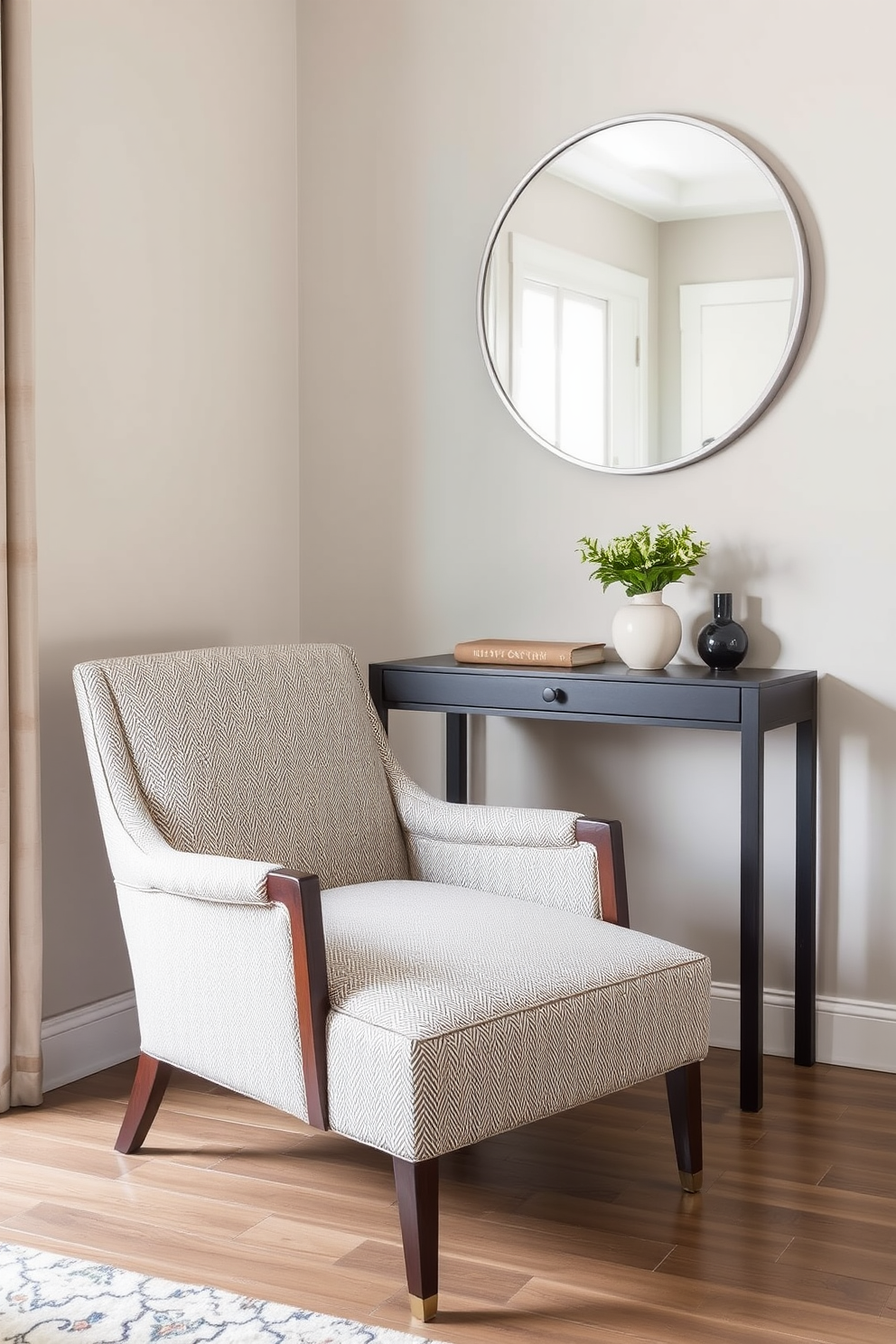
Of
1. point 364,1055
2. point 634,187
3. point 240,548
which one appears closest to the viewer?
point 364,1055

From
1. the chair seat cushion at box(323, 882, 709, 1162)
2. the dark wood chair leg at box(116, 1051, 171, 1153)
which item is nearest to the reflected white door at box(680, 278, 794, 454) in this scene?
the chair seat cushion at box(323, 882, 709, 1162)

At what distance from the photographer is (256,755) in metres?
2.45

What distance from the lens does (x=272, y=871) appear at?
6.23 ft

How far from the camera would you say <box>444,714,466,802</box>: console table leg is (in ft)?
10.2

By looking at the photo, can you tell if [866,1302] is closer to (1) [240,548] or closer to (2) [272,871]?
(2) [272,871]

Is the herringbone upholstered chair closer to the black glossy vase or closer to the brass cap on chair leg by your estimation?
the brass cap on chair leg

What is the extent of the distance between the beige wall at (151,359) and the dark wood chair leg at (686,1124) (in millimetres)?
1233

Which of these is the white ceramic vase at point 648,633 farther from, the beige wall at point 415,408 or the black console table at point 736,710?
the beige wall at point 415,408

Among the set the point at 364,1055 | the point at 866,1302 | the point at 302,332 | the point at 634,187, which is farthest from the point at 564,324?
the point at 866,1302

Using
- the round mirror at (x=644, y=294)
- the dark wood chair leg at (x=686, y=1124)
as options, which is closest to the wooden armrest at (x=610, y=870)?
the dark wood chair leg at (x=686, y=1124)

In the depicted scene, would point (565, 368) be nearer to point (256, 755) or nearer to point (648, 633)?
point (648, 633)

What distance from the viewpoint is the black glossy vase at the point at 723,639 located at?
2.75 meters

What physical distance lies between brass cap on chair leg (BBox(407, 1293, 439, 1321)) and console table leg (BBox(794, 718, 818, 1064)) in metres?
1.21

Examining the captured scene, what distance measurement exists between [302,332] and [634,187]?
2.95 ft
